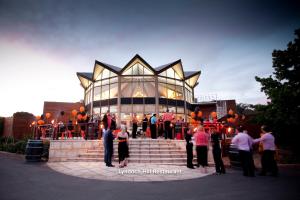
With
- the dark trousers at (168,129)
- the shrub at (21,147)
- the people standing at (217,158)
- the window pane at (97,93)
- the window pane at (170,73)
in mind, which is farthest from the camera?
the window pane at (170,73)

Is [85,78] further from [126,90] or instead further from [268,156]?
[268,156]

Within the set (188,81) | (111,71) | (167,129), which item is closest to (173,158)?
(167,129)

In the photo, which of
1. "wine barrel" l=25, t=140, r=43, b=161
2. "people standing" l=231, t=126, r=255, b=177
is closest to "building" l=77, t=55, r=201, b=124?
"wine barrel" l=25, t=140, r=43, b=161

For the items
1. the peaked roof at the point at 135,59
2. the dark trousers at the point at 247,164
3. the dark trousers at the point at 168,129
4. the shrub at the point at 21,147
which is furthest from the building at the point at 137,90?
the dark trousers at the point at 247,164

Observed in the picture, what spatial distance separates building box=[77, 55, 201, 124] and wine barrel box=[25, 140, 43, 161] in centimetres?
1340

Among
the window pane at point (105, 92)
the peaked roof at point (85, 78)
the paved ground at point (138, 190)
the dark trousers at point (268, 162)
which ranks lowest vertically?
the paved ground at point (138, 190)

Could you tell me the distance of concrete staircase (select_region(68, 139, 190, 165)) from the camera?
908 centimetres

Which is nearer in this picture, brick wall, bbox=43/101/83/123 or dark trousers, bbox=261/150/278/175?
dark trousers, bbox=261/150/278/175

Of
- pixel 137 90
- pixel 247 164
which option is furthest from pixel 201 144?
pixel 137 90

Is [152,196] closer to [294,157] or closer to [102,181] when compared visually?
[102,181]

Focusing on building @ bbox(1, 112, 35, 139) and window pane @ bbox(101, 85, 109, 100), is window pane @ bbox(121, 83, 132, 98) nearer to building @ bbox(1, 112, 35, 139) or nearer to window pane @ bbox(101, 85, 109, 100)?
window pane @ bbox(101, 85, 109, 100)

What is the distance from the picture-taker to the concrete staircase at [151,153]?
9080 millimetres

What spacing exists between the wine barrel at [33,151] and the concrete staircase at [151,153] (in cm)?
162

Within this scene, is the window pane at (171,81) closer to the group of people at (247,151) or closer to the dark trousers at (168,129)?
the dark trousers at (168,129)
